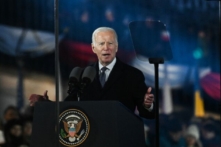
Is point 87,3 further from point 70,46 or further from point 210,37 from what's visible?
point 210,37

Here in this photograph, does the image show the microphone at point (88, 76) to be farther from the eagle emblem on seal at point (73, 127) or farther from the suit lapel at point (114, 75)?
the suit lapel at point (114, 75)

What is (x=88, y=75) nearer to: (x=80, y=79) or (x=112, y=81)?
(x=80, y=79)

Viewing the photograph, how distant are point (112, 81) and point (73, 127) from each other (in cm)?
102

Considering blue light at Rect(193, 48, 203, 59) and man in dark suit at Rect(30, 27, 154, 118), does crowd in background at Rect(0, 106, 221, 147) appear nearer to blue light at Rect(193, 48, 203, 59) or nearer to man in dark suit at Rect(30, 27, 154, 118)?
blue light at Rect(193, 48, 203, 59)

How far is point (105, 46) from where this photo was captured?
386 centimetres

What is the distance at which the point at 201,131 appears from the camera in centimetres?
552

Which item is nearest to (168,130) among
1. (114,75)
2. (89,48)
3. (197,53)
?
(197,53)

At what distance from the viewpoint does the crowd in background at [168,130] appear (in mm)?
5129

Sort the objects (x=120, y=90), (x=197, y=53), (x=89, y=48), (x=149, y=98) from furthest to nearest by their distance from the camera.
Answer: (x=197, y=53) → (x=89, y=48) → (x=120, y=90) → (x=149, y=98)

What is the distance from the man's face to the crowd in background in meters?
1.34

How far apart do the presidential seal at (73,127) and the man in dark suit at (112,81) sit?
0.80 meters

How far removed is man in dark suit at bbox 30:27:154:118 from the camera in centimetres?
378

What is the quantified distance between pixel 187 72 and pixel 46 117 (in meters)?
2.83

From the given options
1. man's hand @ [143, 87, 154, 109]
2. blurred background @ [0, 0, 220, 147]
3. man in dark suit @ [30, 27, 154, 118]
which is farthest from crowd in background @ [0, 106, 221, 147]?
man's hand @ [143, 87, 154, 109]
